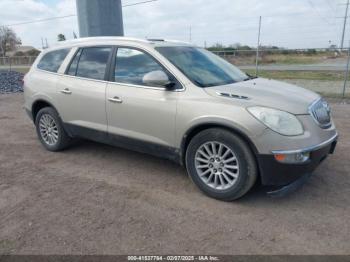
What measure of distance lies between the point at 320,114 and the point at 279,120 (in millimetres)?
690

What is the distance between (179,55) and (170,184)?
1674 mm

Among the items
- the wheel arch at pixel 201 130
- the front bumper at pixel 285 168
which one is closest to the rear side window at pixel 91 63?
the wheel arch at pixel 201 130

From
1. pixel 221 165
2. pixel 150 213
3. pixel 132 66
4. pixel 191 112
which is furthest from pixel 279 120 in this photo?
pixel 132 66

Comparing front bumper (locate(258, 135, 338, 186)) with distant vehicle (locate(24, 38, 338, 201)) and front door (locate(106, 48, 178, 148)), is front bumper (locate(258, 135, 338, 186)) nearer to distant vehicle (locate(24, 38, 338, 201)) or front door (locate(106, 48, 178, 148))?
distant vehicle (locate(24, 38, 338, 201))

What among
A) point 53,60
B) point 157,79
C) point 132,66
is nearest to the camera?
point 157,79

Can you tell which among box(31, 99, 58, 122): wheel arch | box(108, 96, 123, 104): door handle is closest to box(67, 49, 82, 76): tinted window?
box(31, 99, 58, 122): wheel arch

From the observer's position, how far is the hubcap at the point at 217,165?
3416 millimetres

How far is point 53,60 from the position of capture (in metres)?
5.10

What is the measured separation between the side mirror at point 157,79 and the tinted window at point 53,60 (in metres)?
1.95

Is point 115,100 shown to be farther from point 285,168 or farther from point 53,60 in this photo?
point 285,168

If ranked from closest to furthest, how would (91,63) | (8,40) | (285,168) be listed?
(285,168)
(91,63)
(8,40)

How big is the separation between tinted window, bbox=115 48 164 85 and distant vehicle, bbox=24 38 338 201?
1 centimetres

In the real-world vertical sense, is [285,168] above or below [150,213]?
above

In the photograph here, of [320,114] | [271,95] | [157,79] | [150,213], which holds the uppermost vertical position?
[157,79]
